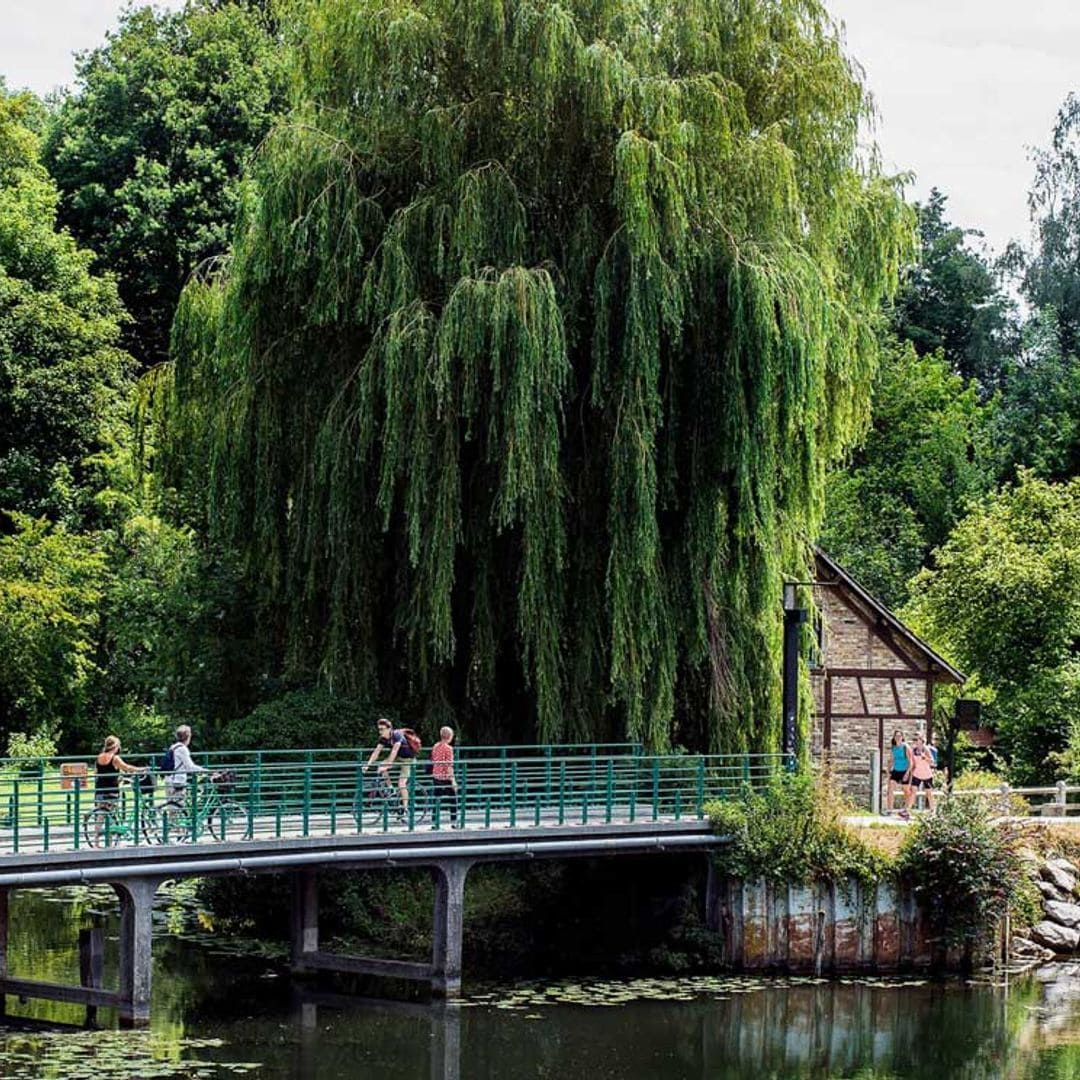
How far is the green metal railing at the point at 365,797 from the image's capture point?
28.1m

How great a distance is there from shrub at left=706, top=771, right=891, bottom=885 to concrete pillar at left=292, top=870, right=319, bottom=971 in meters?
5.66

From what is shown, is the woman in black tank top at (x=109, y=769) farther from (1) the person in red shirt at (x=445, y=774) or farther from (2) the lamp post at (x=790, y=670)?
(2) the lamp post at (x=790, y=670)

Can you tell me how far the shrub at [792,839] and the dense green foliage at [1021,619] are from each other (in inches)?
630

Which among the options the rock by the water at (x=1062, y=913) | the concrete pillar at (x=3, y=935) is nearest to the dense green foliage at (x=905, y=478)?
the rock by the water at (x=1062, y=913)

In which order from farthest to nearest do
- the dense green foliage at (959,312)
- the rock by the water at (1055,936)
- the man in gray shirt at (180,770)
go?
the dense green foliage at (959,312), the rock by the water at (1055,936), the man in gray shirt at (180,770)

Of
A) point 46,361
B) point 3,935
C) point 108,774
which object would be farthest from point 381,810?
point 46,361

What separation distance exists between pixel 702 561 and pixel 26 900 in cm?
1364

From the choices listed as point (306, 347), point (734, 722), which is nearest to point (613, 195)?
point (306, 347)

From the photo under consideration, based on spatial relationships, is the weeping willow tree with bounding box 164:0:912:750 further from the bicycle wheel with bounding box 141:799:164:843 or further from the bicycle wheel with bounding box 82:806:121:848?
the bicycle wheel with bounding box 82:806:121:848

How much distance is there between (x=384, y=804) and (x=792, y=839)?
5.97m

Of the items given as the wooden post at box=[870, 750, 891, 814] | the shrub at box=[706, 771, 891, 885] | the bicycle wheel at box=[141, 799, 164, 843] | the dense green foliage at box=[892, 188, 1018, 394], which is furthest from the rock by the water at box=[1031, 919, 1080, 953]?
the dense green foliage at box=[892, 188, 1018, 394]

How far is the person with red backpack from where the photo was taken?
101 feet

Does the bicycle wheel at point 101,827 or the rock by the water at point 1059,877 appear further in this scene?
the rock by the water at point 1059,877

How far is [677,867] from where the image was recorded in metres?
34.2
